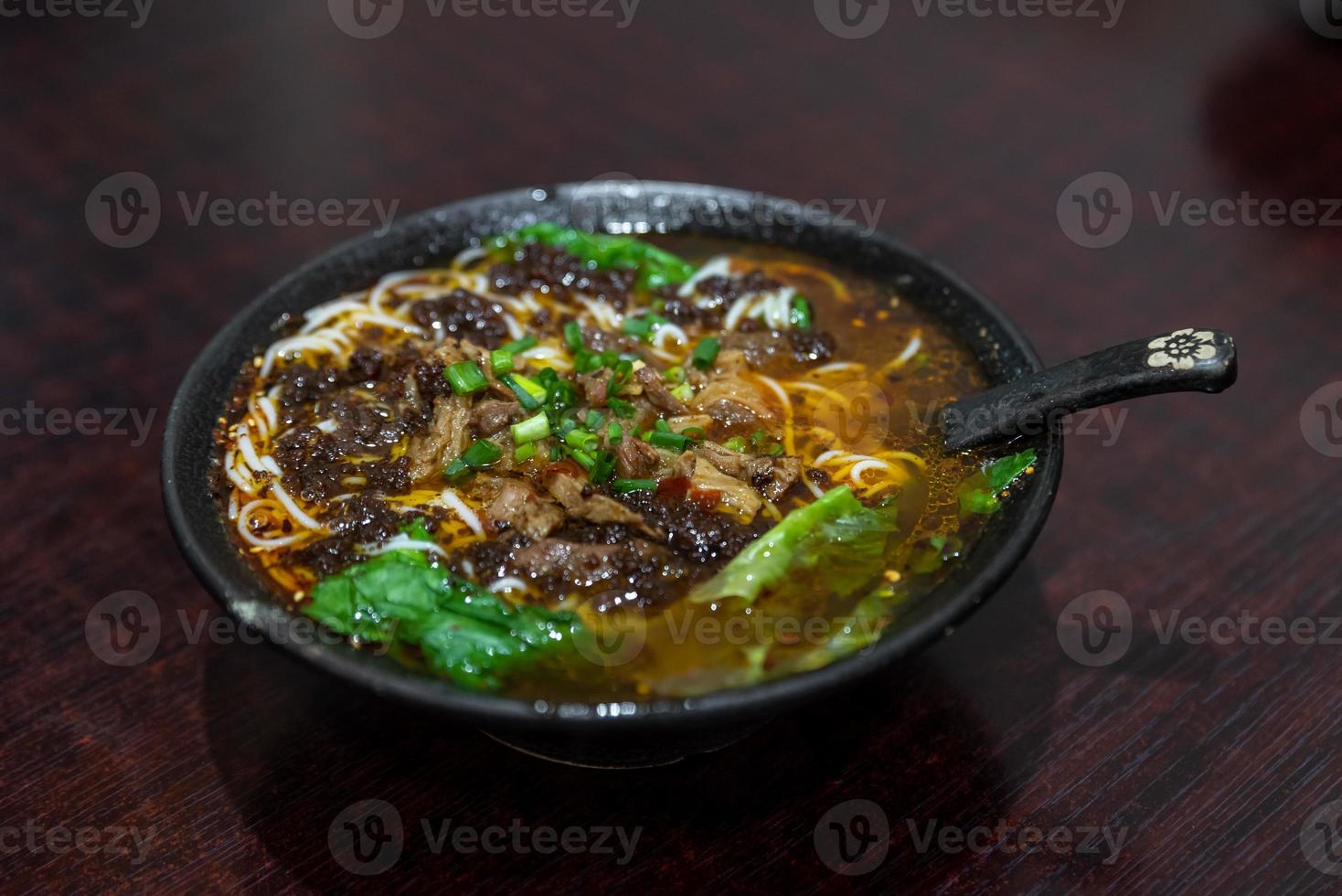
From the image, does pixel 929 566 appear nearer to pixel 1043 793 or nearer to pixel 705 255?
pixel 1043 793

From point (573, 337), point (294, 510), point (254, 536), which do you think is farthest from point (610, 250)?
point (254, 536)

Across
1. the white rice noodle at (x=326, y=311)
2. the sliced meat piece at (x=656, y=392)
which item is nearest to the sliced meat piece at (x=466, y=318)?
the white rice noodle at (x=326, y=311)

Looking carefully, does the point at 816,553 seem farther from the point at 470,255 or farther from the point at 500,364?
the point at 470,255

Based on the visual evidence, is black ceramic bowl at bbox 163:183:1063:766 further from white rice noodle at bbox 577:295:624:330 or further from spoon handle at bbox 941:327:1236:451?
white rice noodle at bbox 577:295:624:330

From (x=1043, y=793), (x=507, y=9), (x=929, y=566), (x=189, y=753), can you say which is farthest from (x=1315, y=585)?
(x=507, y=9)

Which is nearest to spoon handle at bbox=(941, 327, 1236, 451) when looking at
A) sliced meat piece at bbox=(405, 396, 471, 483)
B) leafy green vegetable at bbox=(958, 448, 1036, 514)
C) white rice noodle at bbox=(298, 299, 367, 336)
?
leafy green vegetable at bbox=(958, 448, 1036, 514)
